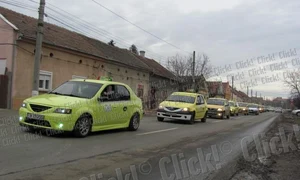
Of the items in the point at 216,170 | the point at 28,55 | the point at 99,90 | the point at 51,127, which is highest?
the point at 28,55

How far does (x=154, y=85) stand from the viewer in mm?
39781

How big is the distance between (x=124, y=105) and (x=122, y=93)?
1.37ft

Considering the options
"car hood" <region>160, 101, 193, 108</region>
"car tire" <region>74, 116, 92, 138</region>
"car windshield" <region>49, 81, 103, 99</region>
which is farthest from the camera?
"car hood" <region>160, 101, 193, 108</region>

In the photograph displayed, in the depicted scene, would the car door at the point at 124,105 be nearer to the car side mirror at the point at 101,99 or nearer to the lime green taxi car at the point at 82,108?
the lime green taxi car at the point at 82,108

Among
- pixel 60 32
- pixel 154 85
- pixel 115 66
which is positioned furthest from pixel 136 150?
pixel 154 85

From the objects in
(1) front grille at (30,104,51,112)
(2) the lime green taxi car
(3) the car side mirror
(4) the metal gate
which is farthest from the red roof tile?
(1) front grille at (30,104,51,112)

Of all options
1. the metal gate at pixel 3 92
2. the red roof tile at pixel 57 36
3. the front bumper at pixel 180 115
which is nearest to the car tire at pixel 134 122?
the front bumper at pixel 180 115

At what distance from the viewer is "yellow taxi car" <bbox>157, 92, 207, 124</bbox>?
18.5 meters

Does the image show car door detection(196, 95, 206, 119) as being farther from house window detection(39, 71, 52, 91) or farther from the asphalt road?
house window detection(39, 71, 52, 91)

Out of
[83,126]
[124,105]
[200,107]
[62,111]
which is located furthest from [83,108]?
[200,107]

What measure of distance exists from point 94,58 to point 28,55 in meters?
6.97

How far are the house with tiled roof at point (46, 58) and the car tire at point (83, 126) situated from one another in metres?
11.0

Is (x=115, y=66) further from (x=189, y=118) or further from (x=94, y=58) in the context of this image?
(x=189, y=118)

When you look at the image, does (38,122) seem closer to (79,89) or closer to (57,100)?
(57,100)
